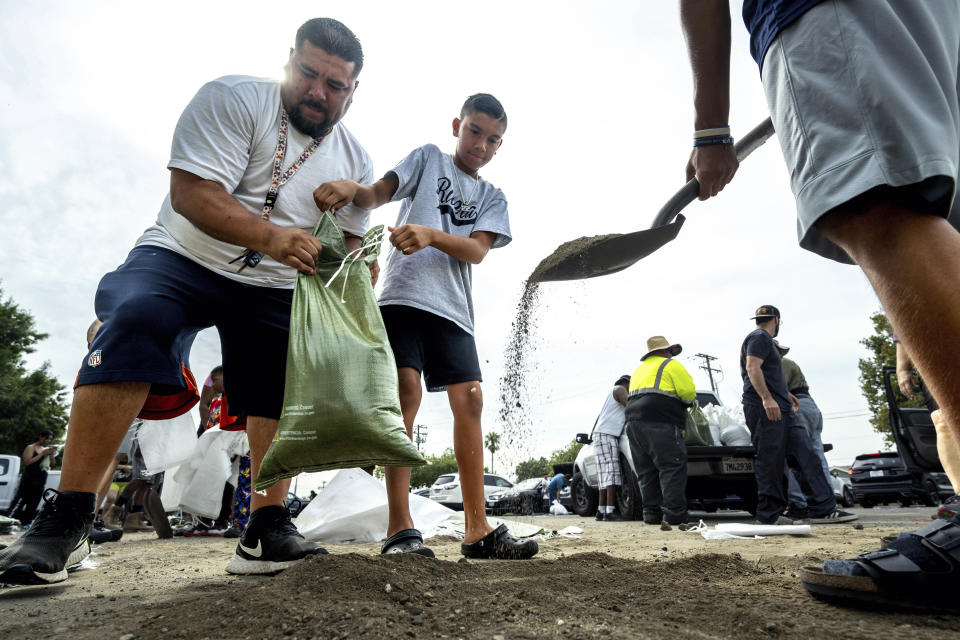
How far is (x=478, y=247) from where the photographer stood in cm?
273

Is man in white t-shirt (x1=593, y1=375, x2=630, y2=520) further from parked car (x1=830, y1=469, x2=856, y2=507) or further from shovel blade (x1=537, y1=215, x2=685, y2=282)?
parked car (x1=830, y1=469, x2=856, y2=507)

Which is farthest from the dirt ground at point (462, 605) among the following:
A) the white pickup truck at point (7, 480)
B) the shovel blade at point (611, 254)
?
the white pickup truck at point (7, 480)

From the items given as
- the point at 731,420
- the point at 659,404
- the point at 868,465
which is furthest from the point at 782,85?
the point at 868,465

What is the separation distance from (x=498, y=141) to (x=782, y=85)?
1.80 meters

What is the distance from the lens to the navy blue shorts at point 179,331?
73.5 inches

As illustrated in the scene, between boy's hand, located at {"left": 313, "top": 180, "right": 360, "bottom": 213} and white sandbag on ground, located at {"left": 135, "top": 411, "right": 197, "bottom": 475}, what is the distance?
96.9 inches

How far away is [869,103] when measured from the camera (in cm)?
116

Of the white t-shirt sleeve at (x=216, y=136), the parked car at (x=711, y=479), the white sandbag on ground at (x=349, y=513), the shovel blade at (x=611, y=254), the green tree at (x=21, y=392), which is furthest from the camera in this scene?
the green tree at (x=21, y=392)

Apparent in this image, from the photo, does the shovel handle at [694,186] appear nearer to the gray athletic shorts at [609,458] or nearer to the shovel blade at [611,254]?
the shovel blade at [611,254]

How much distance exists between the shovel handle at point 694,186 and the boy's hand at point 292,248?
4.36ft

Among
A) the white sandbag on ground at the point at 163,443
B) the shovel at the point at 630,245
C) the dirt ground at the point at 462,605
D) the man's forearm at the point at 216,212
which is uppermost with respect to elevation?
the shovel at the point at 630,245

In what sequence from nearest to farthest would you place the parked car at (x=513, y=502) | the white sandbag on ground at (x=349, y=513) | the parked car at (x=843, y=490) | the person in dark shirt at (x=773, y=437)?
the white sandbag on ground at (x=349, y=513), the person in dark shirt at (x=773, y=437), the parked car at (x=843, y=490), the parked car at (x=513, y=502)

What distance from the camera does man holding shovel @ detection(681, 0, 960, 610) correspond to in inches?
42.4

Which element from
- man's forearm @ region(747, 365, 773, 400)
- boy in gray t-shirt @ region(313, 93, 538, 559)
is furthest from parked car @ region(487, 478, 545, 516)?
boy in gray t-shirt @ region(313, 93, 538, 559)
